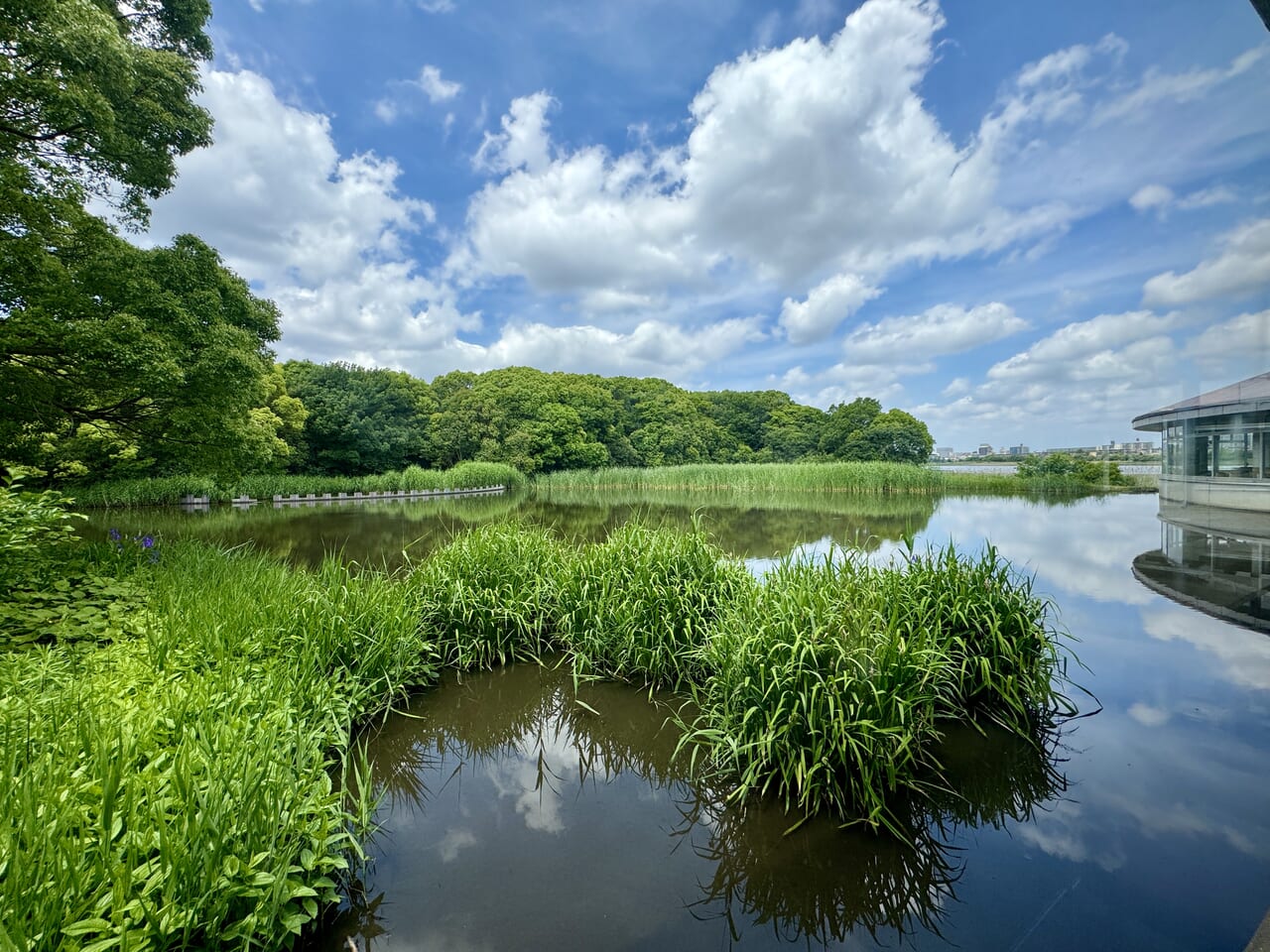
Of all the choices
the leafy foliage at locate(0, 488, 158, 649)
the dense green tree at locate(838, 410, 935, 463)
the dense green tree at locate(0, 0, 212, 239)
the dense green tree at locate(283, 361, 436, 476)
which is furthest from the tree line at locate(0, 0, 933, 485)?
the dense green tree at locate(838, 410, 935, 463)

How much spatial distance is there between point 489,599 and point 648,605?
1306 mm

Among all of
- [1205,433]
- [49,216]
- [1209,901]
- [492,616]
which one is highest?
[49,216]

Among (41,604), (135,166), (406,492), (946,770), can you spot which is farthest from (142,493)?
(946,770)

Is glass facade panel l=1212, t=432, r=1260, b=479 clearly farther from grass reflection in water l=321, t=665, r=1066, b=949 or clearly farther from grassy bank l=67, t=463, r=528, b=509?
grassy bank l=67, t=463, r=528, b=509

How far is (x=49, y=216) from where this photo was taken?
447cm

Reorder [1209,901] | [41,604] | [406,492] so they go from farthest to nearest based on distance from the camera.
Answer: [406,492], [41,604], [1209,901]

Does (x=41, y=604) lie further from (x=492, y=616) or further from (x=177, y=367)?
(x=492, y=616)

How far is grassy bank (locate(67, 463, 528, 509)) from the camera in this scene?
14891 mm

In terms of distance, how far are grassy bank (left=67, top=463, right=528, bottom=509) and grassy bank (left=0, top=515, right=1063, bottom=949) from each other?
8240mm

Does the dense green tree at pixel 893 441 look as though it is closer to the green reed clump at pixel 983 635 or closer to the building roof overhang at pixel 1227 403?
the building roof overhang at pixel 1227 403

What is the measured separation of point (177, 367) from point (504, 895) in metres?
4.91

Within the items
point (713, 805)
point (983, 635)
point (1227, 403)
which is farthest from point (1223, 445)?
point (713, 805)

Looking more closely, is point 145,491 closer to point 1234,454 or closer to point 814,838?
point 814,838

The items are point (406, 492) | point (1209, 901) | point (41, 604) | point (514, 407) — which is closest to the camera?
point (1209, 901)
